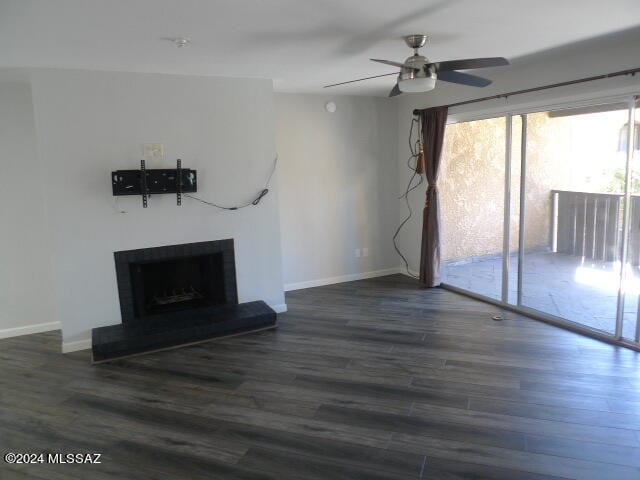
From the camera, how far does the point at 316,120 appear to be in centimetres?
555

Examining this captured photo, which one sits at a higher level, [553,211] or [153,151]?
[153,151]

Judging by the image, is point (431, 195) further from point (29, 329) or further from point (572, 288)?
point (29, 329)

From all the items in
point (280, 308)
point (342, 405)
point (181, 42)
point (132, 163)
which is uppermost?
point (181, 42)

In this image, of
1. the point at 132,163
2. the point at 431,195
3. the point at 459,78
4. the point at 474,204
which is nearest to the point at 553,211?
the point at 474,204

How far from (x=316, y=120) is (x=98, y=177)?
2646 millimetres

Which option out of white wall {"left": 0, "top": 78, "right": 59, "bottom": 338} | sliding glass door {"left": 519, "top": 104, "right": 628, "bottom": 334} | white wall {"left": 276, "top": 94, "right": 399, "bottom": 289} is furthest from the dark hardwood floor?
white wall {"left": 276, "top": 94, "right": 399, "bottom": 289}

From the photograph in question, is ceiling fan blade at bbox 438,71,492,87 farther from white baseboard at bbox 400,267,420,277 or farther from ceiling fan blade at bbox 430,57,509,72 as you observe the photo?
white baseboard at bbox 400,267,420,277

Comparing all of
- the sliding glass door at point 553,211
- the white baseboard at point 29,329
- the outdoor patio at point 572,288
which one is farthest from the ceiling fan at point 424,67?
the white baseboard at point 29,329

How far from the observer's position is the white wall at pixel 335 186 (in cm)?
548

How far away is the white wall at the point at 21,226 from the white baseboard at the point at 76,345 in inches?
31.1

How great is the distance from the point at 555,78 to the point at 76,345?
4.82m

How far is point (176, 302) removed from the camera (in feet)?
14.9

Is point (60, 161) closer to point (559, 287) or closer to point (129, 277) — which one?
point (129, 277)

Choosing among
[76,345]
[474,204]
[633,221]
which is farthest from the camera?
[474,204]
